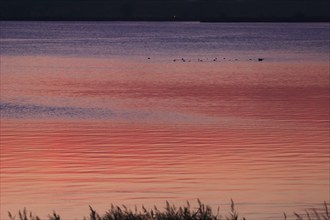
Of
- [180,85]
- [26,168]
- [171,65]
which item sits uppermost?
[171,65]

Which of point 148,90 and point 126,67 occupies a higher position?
point 126,67

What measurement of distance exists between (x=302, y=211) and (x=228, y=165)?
217 inches

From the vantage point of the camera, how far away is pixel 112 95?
161 feet

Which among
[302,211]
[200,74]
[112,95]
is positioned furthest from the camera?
[200,74]

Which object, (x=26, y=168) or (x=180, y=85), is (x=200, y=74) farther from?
(x=26, y=168)

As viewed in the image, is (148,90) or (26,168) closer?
(26,168)

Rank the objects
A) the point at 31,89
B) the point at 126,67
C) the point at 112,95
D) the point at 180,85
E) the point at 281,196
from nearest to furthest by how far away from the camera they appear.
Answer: the point at 281,196, the point at 112,95, the point at 31,89, the point at 180,85, the point at 126,67

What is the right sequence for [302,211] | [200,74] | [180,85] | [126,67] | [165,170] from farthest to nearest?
[126,67] < [200,74] < [180,85] < [165,170] < [302,211]

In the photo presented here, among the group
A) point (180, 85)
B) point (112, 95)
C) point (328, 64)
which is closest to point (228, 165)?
point (112, 95)

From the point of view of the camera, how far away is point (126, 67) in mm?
79812

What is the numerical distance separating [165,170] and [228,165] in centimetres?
158

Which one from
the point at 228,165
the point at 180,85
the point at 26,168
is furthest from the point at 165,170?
the point at 180,85

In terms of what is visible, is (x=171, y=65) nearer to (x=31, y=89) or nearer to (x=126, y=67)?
(x=126, y=67)

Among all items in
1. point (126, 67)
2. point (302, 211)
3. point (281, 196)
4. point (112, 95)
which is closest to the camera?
point (302, 211)
